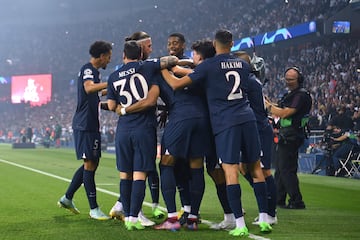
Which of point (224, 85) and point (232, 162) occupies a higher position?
point (224, 85)

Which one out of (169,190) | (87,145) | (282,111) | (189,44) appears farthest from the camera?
(189,44)

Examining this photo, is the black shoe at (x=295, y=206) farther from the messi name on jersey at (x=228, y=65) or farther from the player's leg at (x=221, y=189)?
the messi name on jersey at (x=228, y=65)

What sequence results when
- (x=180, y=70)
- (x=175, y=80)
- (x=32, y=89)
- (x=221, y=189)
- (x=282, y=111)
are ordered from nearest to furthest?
(x=175, y=80)
(x=180, y=70)
(x=221, y=189)
(x=282, y=111)
(x=32, y=89)

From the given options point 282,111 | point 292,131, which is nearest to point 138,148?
point 282,111

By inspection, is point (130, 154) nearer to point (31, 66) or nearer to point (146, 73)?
point (146, 73)

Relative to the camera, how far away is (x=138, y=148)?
6.49 metres

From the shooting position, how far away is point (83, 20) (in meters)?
72.8

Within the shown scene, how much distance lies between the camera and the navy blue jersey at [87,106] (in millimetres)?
7406

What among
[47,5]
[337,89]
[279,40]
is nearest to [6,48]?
[47,5]

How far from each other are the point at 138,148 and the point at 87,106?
1.35m

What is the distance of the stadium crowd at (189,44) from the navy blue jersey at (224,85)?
12.5 metres

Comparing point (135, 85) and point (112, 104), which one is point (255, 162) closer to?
point (135, 85)

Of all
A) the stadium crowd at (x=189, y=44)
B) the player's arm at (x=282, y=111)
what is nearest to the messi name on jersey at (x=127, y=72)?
the player's arm at (x=282, y=111)

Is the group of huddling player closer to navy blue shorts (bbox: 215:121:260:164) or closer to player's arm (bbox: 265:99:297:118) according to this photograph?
navy blue shorts (bbox: 215:121:260:164)
